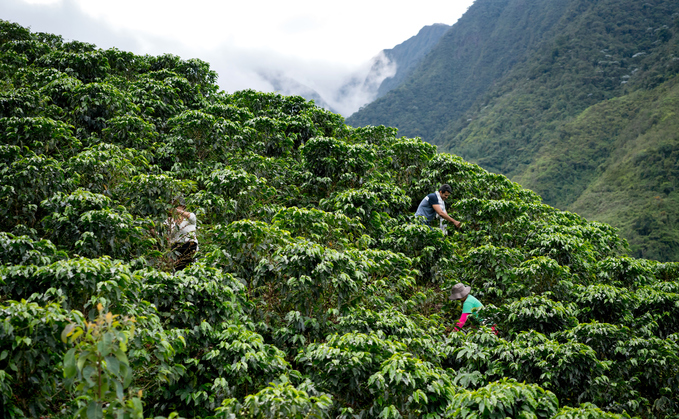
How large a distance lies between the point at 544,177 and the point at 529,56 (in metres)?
46.3

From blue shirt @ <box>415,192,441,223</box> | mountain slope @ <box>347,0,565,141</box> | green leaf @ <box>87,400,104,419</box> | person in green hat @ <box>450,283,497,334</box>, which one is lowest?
person in green hat @ <box>450,283,497,334</box>

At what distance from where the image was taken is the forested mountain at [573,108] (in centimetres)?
4447

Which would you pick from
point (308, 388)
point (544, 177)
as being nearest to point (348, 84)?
point (544, 177)

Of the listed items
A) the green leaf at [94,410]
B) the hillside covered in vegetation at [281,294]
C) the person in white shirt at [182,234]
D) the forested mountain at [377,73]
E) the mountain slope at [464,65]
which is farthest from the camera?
the forested mountain at [377,73]

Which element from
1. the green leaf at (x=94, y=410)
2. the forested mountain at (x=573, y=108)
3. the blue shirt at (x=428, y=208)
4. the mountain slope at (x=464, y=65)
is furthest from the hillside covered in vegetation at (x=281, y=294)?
the mountain slope at (x=464, y=65)

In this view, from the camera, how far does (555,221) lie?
9.41m

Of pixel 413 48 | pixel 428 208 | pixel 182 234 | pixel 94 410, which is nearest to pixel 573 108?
pixel 428 208

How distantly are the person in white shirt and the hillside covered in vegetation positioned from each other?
0.41ft

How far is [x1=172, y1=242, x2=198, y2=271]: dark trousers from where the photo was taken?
575cm

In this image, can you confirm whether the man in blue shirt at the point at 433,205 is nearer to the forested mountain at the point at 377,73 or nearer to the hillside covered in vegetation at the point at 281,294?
the hillside covered in vegetation at the point at 281,294

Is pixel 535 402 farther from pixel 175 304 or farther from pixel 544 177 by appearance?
pixel 544 177

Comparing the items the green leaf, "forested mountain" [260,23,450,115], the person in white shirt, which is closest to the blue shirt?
the person in white shirt

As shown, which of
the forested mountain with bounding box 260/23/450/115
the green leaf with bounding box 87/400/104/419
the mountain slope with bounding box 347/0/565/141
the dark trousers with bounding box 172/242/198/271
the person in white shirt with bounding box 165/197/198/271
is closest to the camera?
the green leaf with bounding box 87/400/104/419

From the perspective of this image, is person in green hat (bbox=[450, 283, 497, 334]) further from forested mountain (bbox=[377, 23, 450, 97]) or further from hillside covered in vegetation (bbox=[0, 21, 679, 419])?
forested mountain (bbox=[377, 23, 450, 97])
